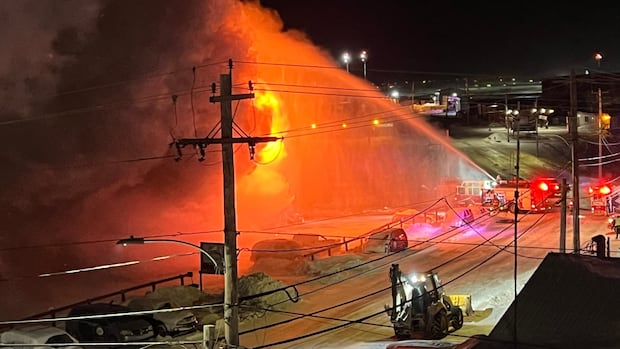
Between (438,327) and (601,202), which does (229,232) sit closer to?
(438,327)

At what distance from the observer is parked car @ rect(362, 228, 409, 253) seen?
35438mm

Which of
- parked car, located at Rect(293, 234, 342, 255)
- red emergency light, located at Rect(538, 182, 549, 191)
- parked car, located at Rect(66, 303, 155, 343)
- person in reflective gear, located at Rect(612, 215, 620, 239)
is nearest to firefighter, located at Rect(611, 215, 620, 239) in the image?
person in reflective gear, located at Rect(612, 215, 620, 239)

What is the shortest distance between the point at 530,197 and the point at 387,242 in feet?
47.3

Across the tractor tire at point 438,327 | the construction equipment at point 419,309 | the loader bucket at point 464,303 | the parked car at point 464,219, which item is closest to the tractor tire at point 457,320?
the construction equipment at point 419,309

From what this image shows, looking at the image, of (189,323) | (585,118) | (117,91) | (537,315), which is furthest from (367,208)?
(537,315)

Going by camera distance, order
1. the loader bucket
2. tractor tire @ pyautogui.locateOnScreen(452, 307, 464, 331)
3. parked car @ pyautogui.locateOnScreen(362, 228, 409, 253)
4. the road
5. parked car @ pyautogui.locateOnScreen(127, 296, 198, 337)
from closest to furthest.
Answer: tractor tire @ pyautogui.locateOnScreen(452, 307, 464, 331) → parked car @ pyautogui.locateOnScreen(127, 296, 198, 337) → the road → the loader bucket → parked car @ pyautogui.locateOnScreen(362, 228, 409, 253)

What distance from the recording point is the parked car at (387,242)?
3544 centimetres

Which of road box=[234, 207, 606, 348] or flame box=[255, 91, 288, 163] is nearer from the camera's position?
road box=[234, 207, 606, 348]

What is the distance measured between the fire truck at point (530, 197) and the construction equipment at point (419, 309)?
2323 cm

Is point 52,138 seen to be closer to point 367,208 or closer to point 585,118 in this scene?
point 367,208

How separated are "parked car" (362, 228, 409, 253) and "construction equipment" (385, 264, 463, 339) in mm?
14486

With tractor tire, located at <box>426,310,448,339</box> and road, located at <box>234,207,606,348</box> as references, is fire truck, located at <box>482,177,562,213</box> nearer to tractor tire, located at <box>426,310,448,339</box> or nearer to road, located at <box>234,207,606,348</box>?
road, located at <box>234,207,606,348</box>

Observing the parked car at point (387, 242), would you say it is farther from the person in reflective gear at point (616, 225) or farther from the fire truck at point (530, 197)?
the person in reflective gear at point (616, 225)

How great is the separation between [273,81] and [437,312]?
27.0 meters
